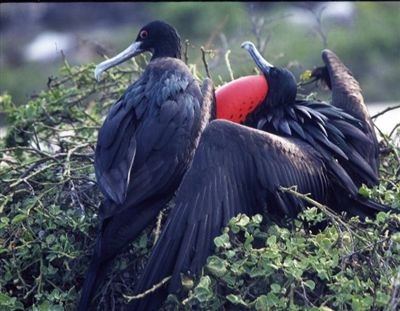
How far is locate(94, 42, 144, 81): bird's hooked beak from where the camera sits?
536cm

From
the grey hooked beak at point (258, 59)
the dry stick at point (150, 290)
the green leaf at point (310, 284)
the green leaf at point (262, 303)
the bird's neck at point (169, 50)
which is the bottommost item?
the green leaf at point (310, 284)

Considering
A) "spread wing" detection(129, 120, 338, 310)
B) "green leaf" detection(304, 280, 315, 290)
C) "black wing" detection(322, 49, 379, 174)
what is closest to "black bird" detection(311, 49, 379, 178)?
"black wing" detection(322, 49, 379, 174)

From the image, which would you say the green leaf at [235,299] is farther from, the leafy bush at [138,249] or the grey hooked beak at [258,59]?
the grey hooked beak at [258,59]

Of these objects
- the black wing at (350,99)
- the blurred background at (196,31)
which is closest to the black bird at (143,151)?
the black wing at (350,99)

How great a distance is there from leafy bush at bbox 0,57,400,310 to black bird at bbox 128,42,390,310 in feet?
0.36

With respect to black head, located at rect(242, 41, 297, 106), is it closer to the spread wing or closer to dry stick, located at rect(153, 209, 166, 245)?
the spread wing

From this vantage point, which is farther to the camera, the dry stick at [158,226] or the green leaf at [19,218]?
the dry stick at [158,226]

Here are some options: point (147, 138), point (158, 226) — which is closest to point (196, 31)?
point (147, 138)

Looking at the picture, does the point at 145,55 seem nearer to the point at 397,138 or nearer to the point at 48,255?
the point at 397,138

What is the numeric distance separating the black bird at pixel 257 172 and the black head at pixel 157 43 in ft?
1.67

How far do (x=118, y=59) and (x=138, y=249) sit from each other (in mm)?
1208

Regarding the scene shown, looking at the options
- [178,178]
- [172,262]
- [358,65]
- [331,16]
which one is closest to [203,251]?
[172,262]

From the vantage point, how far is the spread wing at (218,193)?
4348 mm

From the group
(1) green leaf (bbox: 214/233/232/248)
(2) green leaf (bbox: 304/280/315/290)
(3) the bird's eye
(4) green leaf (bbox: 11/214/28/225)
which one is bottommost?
(2) green leaf (bbox: 304/280/315/290)
